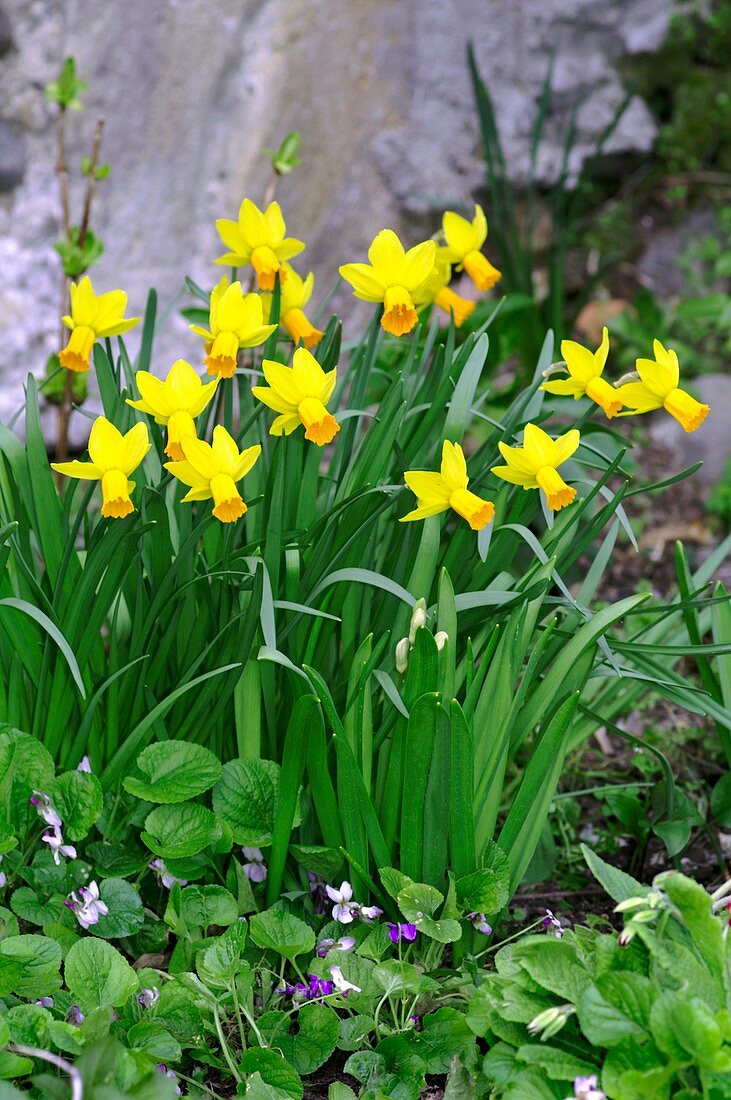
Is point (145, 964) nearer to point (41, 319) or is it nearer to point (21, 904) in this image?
point (21, 904)

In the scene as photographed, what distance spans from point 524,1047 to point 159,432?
0.92 m

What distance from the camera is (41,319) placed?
9.45 feet

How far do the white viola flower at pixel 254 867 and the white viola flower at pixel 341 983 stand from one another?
25 cm

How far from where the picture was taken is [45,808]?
1.41 m

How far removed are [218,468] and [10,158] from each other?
77.4 inches

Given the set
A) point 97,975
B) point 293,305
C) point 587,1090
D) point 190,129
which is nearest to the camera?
point 587,1090

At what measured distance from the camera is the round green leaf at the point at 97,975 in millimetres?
1229

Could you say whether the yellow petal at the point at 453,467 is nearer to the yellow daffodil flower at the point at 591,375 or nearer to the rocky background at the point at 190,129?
the yellow daffodil flower at the point at 591,375

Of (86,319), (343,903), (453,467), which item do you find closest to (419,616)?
(453,467)

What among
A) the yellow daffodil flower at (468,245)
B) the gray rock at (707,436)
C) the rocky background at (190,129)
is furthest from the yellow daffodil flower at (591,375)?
the gray rock at (707,436)

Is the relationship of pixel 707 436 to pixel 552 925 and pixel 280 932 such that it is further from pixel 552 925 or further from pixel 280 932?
pixel 280 932

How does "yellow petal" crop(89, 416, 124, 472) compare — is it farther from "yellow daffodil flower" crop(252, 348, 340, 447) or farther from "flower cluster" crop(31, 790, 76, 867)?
"flower cluster" crop(31, 790, 76, 867)

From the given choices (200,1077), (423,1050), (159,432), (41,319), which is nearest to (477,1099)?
(423,1050)

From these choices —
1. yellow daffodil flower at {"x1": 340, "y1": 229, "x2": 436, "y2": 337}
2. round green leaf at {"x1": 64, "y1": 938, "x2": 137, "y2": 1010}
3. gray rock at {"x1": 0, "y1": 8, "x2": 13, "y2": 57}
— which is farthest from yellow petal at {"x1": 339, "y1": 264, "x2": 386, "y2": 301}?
gray rock at {"x1": 0, "y1": 8, "x2": 13, "y2": 57}
